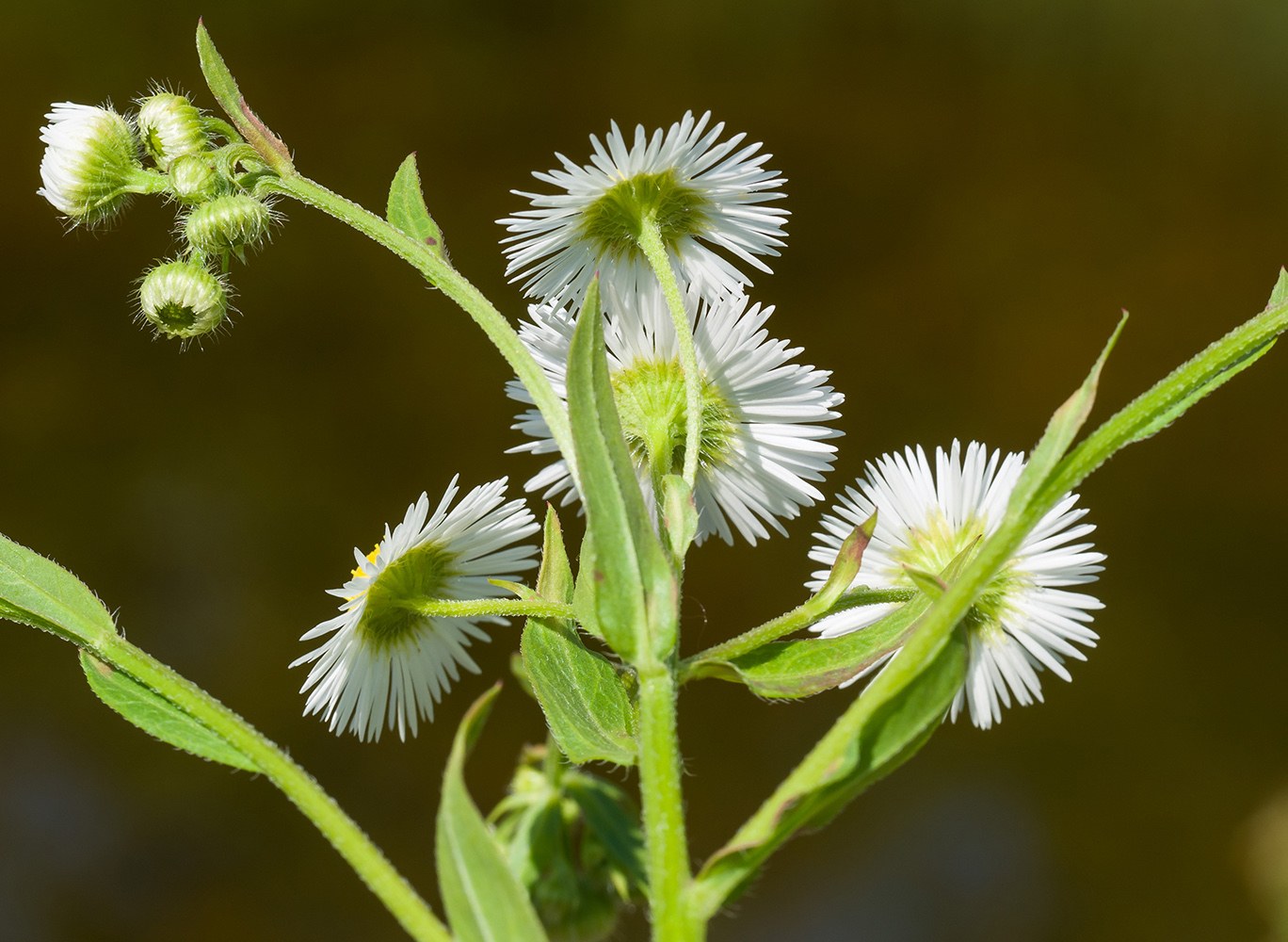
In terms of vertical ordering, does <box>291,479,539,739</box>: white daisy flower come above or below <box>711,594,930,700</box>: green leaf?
above

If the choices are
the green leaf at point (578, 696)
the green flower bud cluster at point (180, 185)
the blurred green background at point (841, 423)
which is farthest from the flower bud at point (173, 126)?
the blurred green background at point (841, 423)

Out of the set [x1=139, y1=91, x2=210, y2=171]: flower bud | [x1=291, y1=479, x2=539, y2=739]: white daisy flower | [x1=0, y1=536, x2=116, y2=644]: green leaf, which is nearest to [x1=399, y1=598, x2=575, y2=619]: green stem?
[x1=291, y1=479, x2=539, y2=739]: white daisy flower

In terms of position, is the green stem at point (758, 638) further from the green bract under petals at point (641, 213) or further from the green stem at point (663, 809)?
the green bract under petals at point (641, 213)

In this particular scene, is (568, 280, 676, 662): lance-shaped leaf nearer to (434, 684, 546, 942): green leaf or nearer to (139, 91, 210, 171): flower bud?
(434, 684, 546, 942): green leaf

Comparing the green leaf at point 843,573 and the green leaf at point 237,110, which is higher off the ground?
the green leaf at point 237,110

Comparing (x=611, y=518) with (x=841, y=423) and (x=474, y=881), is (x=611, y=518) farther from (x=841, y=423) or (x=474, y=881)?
(x=841, y=423)
